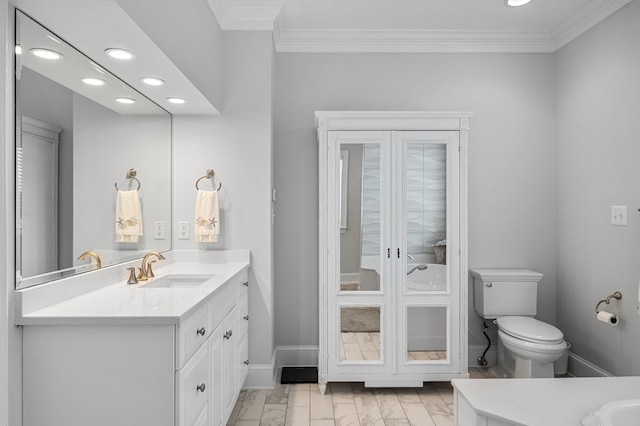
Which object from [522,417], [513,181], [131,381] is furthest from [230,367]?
[513,181]

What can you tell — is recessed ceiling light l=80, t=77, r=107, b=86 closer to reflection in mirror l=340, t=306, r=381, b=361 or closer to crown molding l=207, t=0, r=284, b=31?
crown molding l=207, t=0, r=284, b=31

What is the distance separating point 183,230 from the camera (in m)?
2.79

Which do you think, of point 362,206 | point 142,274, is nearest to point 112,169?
point 142,274

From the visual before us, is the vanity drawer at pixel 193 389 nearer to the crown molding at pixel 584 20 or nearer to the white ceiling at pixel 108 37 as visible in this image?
the white ceiling at pixel 108 37

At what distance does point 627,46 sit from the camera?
8.30 ft

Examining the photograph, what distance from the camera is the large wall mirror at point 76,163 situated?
1.44 meters

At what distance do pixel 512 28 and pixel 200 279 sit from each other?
297cm

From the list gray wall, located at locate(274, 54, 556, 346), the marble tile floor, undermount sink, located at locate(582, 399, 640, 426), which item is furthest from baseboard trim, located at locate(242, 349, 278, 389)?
undermount sink, located at locate(582, 399, 640, 426)

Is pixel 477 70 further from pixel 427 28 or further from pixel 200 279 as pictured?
pixel 200 279

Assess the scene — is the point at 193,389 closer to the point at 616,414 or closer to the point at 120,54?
the point at 120,54

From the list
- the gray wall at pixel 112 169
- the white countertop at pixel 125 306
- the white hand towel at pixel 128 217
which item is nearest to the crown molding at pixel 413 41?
the gray wall at pixel 112 169

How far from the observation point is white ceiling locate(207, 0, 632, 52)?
2727 millimetres

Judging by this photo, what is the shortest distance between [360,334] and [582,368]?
5.40 feet

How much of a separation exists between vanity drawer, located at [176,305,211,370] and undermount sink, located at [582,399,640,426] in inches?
57.3
